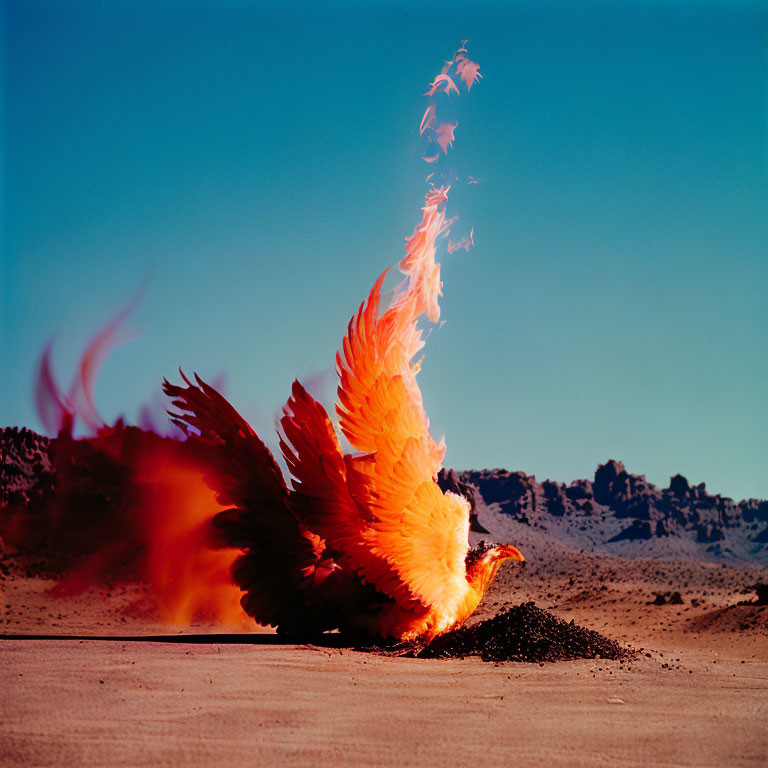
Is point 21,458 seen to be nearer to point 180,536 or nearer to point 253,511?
point 180,536

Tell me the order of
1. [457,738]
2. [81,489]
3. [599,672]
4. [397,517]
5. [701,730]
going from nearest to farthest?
[457,738]
[701,730]
[599,672]
[397,517]
[81,489]

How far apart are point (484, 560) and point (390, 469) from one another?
2559 millimetres

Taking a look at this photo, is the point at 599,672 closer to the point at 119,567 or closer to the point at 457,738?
the point at 457,738

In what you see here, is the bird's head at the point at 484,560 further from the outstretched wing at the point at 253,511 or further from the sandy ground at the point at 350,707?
the outstretched wing at the point at 253,511

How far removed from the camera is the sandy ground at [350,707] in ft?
19.3

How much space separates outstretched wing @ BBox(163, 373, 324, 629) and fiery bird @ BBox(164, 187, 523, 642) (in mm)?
17

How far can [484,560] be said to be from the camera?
11867 millimetres

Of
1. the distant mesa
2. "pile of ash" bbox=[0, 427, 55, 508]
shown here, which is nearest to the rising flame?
"pile of ash" bbox=[0, 427, 55, 508]

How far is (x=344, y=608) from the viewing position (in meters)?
11.4

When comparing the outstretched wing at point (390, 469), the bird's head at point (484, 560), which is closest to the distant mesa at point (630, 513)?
the bird's head at point (484, 560)

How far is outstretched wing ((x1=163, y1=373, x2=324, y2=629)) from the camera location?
11508 mm

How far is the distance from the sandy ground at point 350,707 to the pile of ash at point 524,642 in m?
0.45

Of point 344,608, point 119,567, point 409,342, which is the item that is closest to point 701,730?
point 344,608

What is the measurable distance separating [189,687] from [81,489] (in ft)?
21.2
